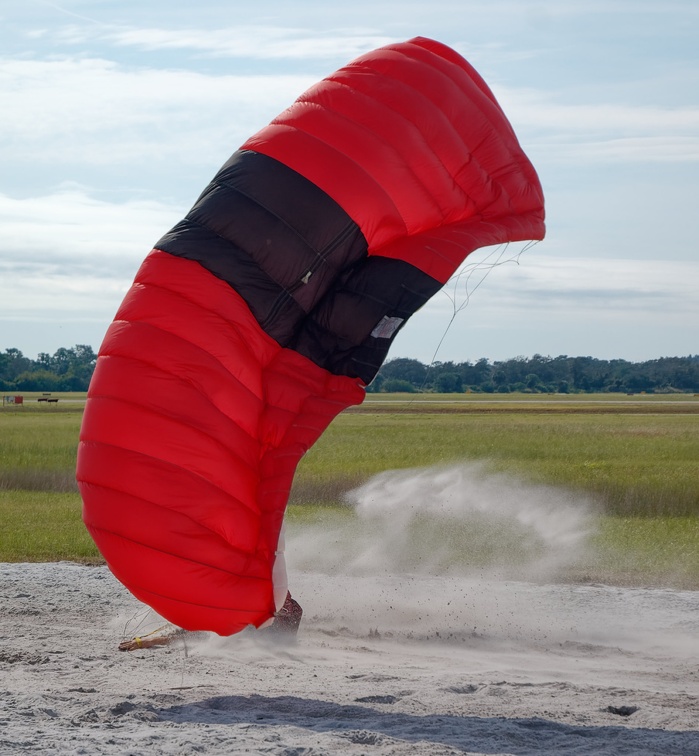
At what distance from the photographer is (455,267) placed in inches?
241

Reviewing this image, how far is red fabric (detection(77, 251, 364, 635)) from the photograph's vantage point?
543cm

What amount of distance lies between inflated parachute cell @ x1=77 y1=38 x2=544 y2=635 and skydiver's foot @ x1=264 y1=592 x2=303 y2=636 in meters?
1.21

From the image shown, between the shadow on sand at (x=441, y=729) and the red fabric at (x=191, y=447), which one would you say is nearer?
the shadow on sand at (x=441, y=729)

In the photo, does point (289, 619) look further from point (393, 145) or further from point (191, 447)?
point (393, 145)

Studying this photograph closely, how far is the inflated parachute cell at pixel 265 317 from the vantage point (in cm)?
547

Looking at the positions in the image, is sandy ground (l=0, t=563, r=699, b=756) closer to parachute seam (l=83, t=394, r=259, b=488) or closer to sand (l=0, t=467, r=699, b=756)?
sand (l=0, t=467, r=699, b=756)

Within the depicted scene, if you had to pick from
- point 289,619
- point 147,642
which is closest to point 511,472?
point 289,619

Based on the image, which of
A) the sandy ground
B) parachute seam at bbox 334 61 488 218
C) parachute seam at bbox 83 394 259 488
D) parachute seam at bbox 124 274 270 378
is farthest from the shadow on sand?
parachute seam at bbox 334 61 488 218

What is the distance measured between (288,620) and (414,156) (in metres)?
3.36

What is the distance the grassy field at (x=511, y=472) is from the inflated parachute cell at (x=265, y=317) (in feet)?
15.0

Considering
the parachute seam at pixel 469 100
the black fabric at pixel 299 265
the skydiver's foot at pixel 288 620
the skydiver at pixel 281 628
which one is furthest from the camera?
the skydiver's foot at pixel 288 620

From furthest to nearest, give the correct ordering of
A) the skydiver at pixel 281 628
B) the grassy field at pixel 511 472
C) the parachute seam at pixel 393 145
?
the grassy field at pixel 511 472
the skydiver at pixel 281 628
the parachute seam at pixel 393 145

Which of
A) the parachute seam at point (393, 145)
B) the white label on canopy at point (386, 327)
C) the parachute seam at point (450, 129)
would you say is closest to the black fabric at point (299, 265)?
the white label on canopy at point (386, 327)

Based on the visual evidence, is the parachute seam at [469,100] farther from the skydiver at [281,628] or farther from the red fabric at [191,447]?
the skydiver at [281,628]
